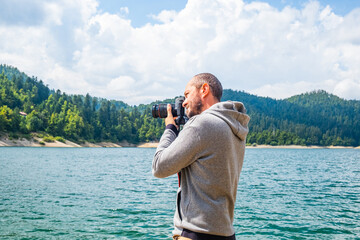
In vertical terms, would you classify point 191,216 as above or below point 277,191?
above

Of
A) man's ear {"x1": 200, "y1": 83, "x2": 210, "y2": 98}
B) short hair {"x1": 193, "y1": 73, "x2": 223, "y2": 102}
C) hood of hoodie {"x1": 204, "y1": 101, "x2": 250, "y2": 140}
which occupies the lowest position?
hood of hoodie {"x1": 204, "y1": 101, "x2": 250, "y2": 140}

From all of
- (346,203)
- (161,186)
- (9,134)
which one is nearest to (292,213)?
(346,203)

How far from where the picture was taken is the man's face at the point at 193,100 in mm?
2705

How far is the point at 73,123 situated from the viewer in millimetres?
144250

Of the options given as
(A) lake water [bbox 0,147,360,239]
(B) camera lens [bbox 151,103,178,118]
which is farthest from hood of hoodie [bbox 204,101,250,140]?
(A) lake water [bbox 0,147,360,239]

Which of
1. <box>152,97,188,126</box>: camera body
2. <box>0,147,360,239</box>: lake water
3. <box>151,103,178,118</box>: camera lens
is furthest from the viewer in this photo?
<box>0,147,360,239</box>: lake water

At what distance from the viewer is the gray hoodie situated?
236 cm

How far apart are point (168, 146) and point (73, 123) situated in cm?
14966

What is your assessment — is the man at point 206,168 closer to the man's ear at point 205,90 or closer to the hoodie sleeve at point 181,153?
the hoodie sleeve at point 181,153

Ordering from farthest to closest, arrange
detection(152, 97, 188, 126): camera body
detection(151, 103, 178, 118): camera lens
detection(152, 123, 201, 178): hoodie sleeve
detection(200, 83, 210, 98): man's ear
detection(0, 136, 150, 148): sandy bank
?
→ detection(0, 136, 150, 148): sandy bank, detection(151, 103, 178, 118): camera lens, detection(152, 97, 188, 126): camera body, detection(200, 83, 210, 98): man's ear, detection(152, 123, 201, 178): hoodie sleeve

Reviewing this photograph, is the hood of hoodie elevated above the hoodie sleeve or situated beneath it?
elevated above

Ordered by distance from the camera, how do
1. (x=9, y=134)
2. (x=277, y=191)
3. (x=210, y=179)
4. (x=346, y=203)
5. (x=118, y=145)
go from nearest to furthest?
(x=210, y=179), (x=346, y=203), (x=277, y=191), (x=9, y=134), (x=118, y=145)

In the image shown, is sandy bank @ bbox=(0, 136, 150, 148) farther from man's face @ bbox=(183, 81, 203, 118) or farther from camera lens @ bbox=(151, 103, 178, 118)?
man's face @ bbox=(183, 81, 203, 118)

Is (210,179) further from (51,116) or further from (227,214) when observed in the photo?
(51,116)
